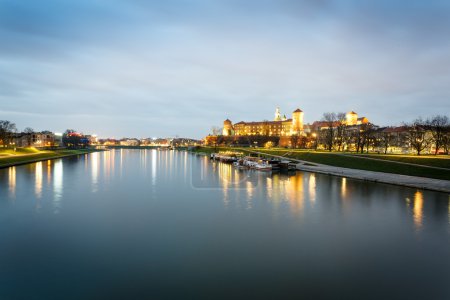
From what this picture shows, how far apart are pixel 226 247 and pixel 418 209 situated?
16937 millimetres

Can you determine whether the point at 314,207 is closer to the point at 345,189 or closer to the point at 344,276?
the point at 345,189

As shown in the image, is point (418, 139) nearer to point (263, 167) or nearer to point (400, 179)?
point (263, 167)

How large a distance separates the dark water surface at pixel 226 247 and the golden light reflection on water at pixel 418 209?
0.08 metres

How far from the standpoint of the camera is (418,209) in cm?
2423

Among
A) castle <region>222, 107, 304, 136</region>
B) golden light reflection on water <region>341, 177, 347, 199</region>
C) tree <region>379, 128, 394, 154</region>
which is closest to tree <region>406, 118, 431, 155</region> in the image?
tree <region>379, 128, 394, 154</region>

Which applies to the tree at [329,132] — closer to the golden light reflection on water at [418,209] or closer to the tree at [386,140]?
the tree at [386,140]

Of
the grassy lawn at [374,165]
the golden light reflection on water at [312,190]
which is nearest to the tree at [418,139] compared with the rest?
the grassy lawn at [374,165]

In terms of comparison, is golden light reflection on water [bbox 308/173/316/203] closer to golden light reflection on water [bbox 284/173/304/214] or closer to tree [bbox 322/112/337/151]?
golden light reflection on water [bbox 284/173/304/214]

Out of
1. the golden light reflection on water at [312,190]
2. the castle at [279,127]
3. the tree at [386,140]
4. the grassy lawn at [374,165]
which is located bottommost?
the golden light reflection on water at [312,190]

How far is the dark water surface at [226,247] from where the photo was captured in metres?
11.6

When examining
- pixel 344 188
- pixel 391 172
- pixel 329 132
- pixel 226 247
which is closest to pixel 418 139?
pixel 329 132

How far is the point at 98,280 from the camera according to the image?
1217 cm

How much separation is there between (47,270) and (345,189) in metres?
30.1

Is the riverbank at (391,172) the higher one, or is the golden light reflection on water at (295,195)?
the riverbank at (391,172)
